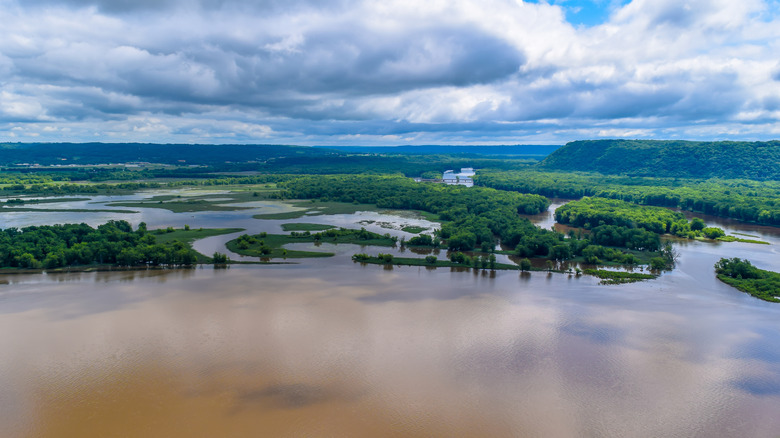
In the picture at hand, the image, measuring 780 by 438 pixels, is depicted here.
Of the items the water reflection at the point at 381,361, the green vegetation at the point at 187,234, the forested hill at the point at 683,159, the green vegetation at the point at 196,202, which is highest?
the forested hill at the point at 683,159

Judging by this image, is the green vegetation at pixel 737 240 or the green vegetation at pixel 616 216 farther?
the green vegetation at pixel 616 216

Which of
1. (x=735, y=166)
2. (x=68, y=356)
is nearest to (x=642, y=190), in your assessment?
(x=735, y=166)

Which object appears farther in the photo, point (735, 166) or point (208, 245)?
point (735, 166)

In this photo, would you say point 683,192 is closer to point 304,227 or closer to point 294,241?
point 304,227

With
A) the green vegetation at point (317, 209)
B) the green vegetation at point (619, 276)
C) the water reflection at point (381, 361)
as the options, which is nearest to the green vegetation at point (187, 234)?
the green vegetation at point (317, 209)

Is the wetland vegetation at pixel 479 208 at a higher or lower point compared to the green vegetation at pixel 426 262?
higher

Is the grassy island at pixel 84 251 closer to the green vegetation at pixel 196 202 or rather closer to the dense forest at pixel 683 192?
the green vegetation at pixel 196 202

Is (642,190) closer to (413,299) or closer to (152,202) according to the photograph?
(413,299)
